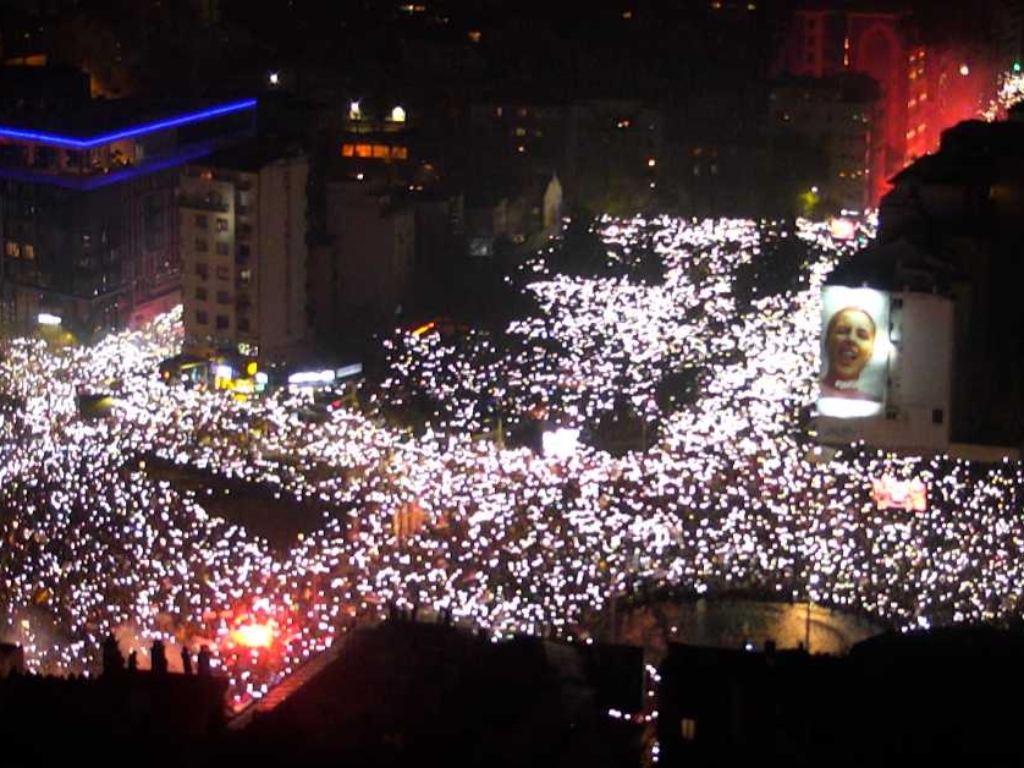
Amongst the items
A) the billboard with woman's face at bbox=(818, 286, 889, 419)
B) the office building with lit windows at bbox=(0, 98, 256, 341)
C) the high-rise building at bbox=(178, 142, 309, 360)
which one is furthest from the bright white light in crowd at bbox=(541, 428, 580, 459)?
the office building with lit windows at bbox=(0, 98, 256, 341)

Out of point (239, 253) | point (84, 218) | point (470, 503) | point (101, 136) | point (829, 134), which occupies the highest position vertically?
point (101, 136)

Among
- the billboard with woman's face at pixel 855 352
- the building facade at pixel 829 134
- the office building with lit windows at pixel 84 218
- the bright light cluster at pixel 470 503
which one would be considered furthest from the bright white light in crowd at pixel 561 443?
the building facade at pixel 829 134

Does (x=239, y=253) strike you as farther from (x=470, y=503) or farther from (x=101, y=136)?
(x=470, y=503)

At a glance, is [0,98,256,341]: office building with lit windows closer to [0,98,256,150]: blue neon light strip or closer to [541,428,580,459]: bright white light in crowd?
[0,98,256,150]: blue neon light strip

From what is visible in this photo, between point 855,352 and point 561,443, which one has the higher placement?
point 855,352

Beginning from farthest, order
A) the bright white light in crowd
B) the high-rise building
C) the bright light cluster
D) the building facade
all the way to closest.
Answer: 1. the building facade
2. the high-rise building
3. the bright white light in crowd
4. the bright light cluster

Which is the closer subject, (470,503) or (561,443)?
(470,503)

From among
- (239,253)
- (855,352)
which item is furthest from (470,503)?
(239,253)
